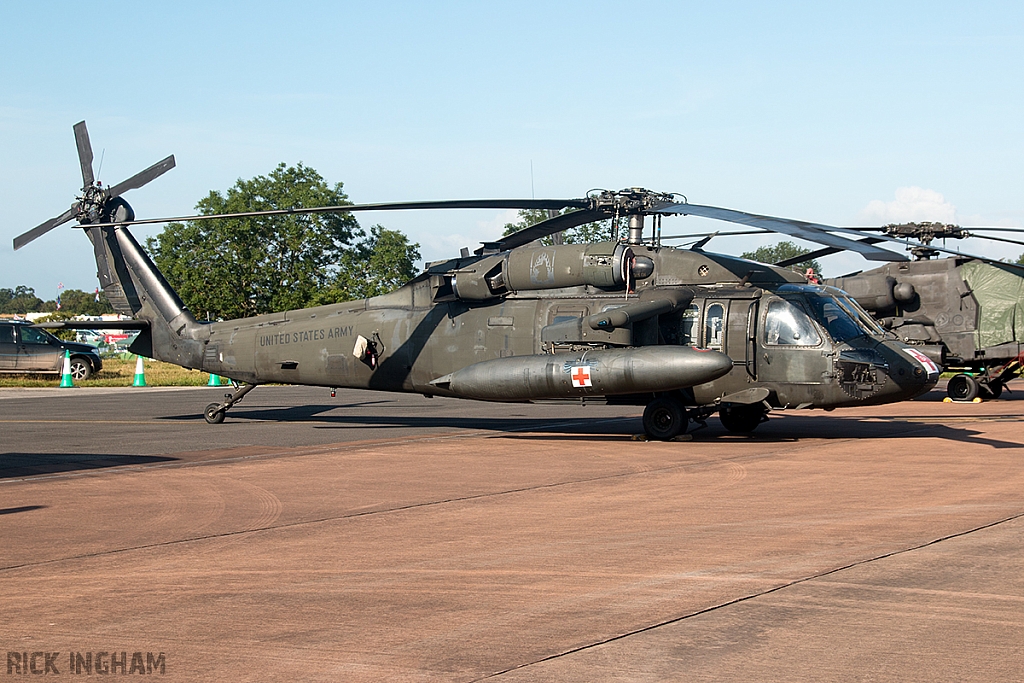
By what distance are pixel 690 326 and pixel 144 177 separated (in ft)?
35.8

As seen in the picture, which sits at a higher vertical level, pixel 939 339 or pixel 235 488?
pixel 939 339

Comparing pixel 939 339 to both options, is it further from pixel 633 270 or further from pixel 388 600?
pixel 388 600

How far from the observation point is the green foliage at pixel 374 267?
61.7m

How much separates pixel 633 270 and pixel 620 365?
212 cm

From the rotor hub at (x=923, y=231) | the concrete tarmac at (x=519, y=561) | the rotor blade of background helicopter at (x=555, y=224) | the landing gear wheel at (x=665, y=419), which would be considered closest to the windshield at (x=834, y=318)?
the concrete tarmac at (x=519, y=561)

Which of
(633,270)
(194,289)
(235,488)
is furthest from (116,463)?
(194,289)

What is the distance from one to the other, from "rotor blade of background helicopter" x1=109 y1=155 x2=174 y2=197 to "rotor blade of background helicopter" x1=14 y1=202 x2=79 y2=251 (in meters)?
0.85

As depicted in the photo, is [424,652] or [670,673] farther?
[424,652]

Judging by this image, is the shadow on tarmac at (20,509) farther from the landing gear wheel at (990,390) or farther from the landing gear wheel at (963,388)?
the landing gear wheel at (990,390)

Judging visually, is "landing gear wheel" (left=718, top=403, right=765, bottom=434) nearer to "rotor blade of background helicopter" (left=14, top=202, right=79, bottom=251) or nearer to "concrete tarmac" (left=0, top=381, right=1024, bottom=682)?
"concrete tarmac" (left=0, top=381, right=1024, bottom=682)

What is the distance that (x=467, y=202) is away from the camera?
13281 millimetres

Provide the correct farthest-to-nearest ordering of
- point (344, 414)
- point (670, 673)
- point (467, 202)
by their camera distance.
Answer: point (344, 414) → point (467, 202) → point (670, 673)

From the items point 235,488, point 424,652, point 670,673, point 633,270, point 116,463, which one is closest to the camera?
point 670,673

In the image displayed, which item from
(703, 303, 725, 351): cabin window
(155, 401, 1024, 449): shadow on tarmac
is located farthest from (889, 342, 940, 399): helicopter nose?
(703, 303, 725, 351): cabin window
